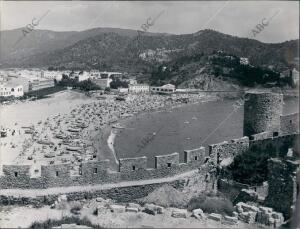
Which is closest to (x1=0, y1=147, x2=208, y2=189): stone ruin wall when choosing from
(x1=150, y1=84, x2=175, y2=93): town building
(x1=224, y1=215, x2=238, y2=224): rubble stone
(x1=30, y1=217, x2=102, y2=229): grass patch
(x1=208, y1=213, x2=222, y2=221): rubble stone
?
(x1=30, y1=217, x2=102, y2=229): grass patch

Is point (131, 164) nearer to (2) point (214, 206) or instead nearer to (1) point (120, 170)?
(1) point (120, 170)

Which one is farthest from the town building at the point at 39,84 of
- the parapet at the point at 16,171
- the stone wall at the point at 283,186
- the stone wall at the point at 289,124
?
the stone wall at the point at 283,186

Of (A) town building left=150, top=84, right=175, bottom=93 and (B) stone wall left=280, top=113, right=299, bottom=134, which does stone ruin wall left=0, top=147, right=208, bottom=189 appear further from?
(A) town building left=150, top=84, right=175, bottom=93

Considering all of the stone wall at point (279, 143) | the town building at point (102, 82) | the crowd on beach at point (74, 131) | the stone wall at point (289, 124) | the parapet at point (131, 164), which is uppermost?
the town building at point (102, 82)

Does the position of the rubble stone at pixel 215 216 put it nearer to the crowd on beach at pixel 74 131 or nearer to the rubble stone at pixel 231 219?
the rubble stone at pixel 231 219

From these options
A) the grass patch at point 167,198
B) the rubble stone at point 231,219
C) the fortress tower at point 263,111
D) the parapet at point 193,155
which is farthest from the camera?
the fortress tower at point 263,111

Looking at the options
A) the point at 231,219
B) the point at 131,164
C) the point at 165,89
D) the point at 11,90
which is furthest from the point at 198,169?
the point at 165,89
